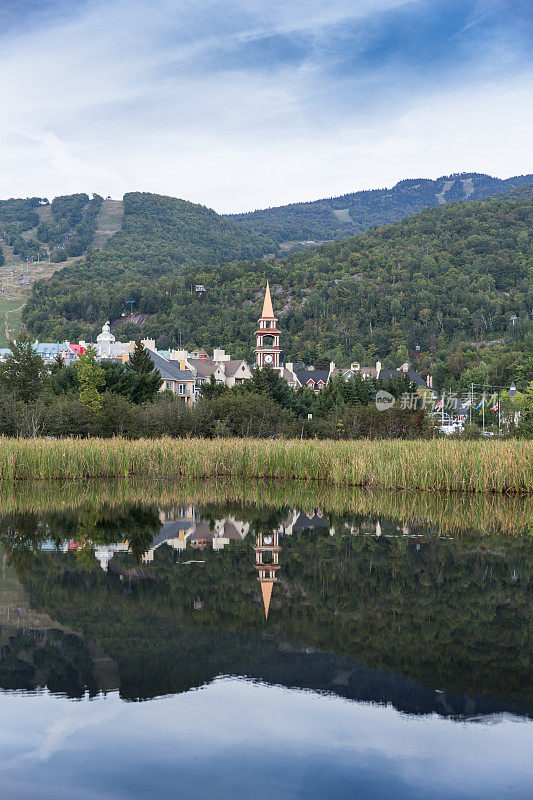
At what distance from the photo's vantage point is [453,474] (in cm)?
2289

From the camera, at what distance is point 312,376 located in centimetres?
12419

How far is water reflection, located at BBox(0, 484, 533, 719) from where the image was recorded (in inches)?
287

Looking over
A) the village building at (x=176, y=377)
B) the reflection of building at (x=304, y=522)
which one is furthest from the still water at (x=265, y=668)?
the village building at (x=176, y=377)

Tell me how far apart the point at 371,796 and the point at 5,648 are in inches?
174

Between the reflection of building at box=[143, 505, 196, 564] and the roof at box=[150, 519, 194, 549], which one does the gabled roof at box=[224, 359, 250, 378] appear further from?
the roof at box=[150, 519, 194, 549]

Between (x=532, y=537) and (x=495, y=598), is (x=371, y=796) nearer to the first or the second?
(x=495, y=598)

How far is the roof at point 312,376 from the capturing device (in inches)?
4823

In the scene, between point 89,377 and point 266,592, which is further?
point 89,377

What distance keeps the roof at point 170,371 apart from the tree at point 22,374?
137 feet

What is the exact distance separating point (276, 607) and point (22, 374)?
35569mm

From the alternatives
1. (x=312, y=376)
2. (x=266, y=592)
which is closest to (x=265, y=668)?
(x=266, y=592)

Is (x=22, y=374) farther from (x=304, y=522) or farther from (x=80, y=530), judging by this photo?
(x=304, y=522)

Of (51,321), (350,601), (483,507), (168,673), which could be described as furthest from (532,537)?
(51,321)

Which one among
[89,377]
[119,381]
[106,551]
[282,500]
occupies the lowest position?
[282,500]
